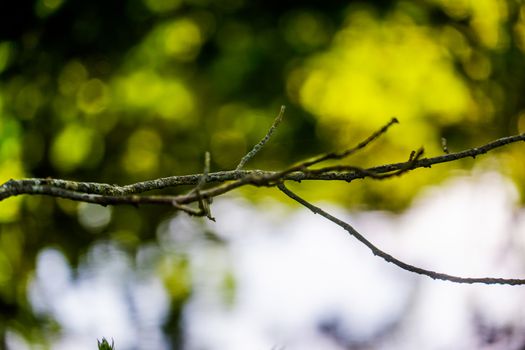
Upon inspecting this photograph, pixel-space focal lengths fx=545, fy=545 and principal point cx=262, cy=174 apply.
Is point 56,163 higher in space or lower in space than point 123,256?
higher

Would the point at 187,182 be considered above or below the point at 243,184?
above

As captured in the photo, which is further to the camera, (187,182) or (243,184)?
(187,182)

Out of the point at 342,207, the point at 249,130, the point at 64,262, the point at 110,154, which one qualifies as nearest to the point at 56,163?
the point at 110,154

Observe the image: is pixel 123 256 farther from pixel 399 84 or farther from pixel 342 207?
pixel 399 84

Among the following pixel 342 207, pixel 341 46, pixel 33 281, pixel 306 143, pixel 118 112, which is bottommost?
pixel 33 281

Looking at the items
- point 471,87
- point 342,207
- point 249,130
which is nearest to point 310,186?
point 342,207

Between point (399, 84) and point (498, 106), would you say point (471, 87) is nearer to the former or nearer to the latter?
point (498, 106)

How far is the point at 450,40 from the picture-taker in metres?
3.96

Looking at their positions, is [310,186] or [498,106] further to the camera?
[498,106]

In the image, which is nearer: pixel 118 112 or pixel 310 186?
pixel 310 186

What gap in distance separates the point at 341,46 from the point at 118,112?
5.54ft

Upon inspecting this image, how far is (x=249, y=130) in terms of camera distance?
150 inches

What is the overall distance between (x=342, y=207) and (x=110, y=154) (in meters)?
1.70

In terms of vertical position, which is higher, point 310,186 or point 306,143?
point 306,143
